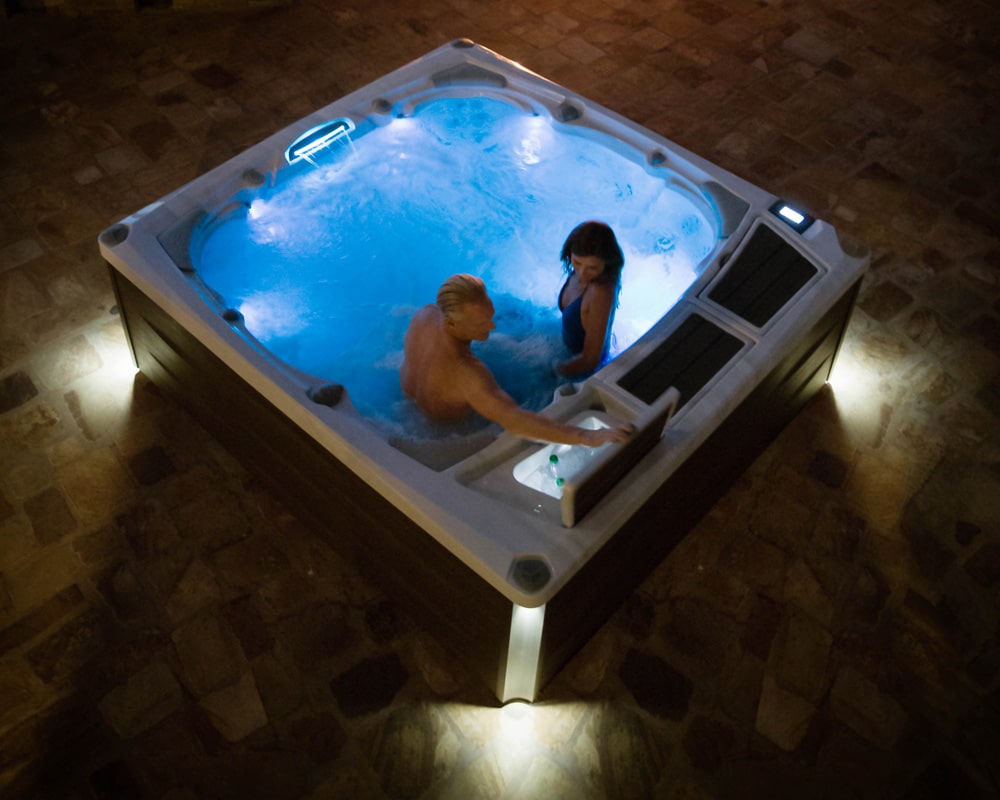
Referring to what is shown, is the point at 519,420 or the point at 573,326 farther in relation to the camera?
the point at 573,326

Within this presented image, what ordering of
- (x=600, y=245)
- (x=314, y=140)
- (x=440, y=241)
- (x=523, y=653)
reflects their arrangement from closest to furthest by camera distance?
(x=523, y=653) → (x=600, y=245) → (x=314, y=140) → (x=440, y=241)

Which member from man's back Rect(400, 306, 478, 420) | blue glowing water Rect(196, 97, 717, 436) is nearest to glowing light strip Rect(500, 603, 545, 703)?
man's back Rect(400, 306, 478, 420)

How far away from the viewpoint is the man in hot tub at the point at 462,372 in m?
2.16

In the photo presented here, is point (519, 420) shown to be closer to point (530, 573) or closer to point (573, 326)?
point (530, 573)

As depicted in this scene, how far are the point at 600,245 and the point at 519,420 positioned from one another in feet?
2.07

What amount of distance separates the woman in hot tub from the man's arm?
1.53 ft

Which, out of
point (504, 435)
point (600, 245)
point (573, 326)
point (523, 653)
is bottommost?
point (523, 653)

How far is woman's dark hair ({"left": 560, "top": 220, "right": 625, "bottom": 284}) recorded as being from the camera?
2.54m

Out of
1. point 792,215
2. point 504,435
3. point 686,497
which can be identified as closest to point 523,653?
point 504,435

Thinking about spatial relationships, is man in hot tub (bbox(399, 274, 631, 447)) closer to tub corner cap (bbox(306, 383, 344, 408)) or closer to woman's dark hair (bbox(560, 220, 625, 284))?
tub corner cap (bbox(306, 383, 344, 408))

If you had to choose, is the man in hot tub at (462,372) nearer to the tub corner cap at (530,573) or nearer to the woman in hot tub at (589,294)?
the tub corner cap at (530,573)

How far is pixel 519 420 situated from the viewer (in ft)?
7.17

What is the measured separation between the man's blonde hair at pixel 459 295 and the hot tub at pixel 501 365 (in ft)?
1.01

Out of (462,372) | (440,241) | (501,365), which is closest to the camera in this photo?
(462,372)
